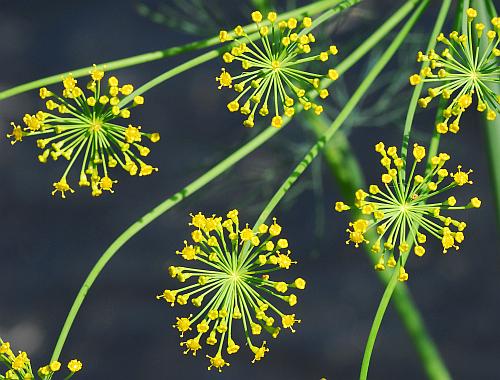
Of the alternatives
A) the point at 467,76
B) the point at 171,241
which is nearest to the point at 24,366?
the point at 467,76

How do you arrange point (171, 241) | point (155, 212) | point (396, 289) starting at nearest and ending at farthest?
point (155, 212)
point (396, 289)
point (171, 241)

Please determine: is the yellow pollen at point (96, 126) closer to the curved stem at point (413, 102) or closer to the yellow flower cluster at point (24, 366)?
the yellow flower cluster at point (24, 366)

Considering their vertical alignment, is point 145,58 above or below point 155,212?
above

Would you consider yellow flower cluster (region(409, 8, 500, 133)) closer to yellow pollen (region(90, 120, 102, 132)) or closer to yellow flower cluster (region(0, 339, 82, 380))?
yellow pollen (region(90, 120, 102, 132))

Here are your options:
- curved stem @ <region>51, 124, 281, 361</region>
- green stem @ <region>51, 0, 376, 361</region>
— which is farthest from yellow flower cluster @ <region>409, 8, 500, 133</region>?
curved stem @ <region>51, 124, 281, 361</region>

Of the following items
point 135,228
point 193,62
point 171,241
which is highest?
point 171,241

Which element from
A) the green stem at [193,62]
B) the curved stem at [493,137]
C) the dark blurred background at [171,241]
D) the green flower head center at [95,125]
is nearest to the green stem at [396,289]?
the curved stem at [493,137]

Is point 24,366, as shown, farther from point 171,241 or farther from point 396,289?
point 171,241

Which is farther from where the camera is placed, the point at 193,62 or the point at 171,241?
the point at 171,241

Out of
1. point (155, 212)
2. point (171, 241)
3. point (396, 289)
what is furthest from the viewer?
point (171, 241)
